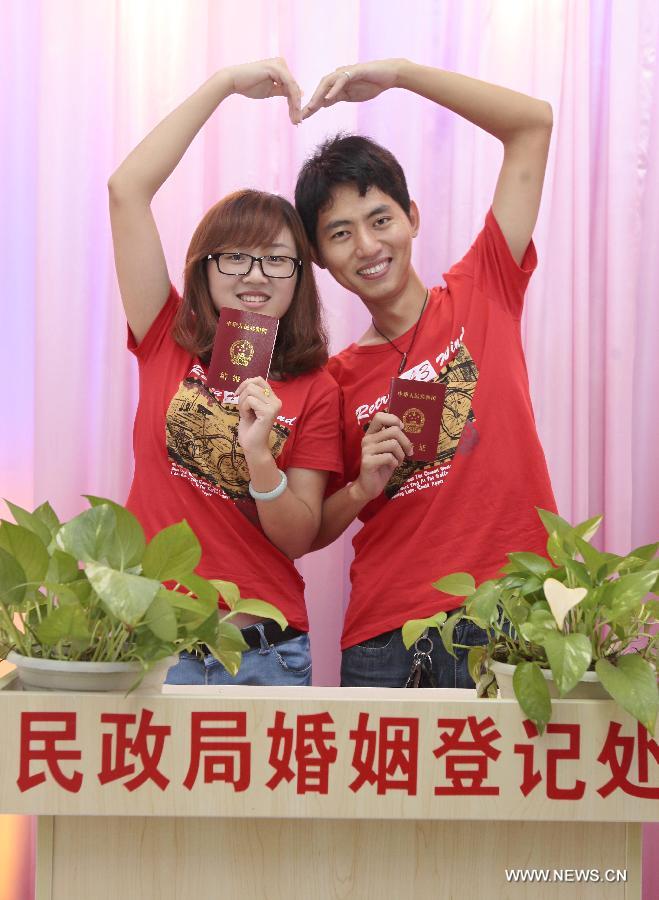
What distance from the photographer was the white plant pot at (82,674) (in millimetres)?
934

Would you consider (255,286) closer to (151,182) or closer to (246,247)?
(246,247)

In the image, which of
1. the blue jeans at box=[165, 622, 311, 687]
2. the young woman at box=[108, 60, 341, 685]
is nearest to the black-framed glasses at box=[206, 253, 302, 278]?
the young woman at box=[108, 60, 341, 685]

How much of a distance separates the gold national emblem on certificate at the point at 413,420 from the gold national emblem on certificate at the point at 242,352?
0.89 ft

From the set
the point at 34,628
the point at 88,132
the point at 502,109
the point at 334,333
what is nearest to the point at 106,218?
the point at 88,132

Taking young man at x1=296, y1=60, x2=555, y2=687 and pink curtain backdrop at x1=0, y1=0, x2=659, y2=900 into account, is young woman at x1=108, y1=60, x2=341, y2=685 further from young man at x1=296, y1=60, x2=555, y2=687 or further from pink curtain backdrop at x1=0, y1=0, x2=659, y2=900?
pink curtain backdrop at x1=0, y1=0, x2=659, y2=900

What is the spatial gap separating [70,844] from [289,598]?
2.47 ft

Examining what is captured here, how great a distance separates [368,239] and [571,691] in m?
0.98

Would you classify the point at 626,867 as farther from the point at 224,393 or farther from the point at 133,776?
the point at 224,393

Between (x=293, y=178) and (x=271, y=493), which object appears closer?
(x=271, y=493)

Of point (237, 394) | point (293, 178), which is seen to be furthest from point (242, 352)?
point (293, 178)

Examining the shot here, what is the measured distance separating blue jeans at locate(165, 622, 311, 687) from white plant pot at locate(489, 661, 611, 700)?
596 mm

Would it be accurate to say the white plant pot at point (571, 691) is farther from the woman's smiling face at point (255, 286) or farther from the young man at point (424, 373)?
the woman's smiling face at point (255, 286)

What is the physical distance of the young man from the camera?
1.65 metres

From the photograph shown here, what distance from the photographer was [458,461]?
5.53ft
